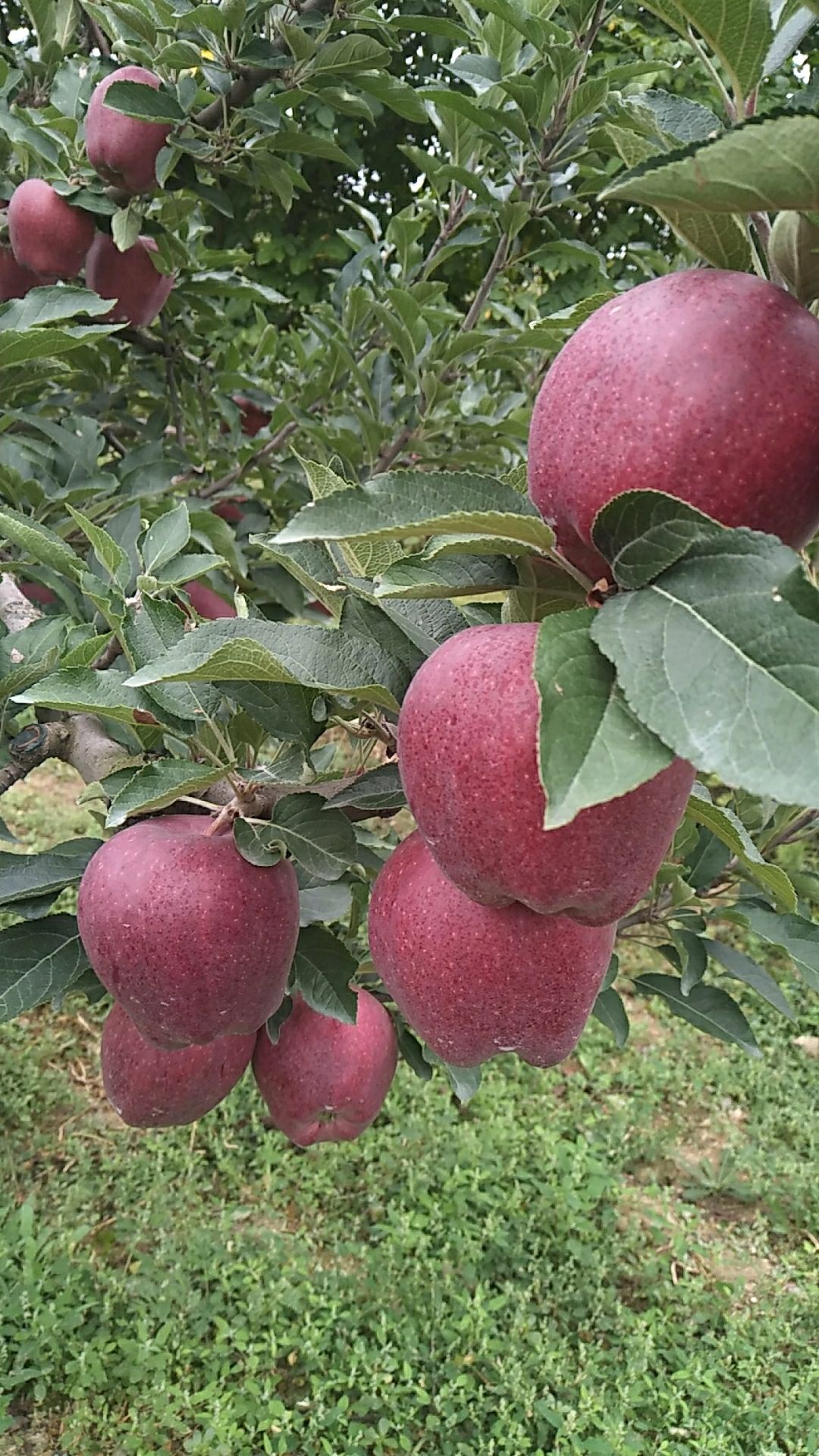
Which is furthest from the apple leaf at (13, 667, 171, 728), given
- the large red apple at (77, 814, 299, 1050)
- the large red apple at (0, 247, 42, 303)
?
the large red apple at (0, 247, 42, 303)

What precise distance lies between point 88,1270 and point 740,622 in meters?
2.15

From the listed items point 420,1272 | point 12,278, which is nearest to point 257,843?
point 12,278

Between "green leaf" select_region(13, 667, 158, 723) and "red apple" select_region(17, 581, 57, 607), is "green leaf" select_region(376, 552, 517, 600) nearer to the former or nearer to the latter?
"green leaf" select_region(13, 667, 158, 723)

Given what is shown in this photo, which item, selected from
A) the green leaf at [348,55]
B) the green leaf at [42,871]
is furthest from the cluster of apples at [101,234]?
the green leaf at [42,871]

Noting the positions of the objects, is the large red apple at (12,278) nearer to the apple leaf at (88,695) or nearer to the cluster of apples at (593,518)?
the apple leaf at (88,695)

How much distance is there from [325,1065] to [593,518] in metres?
0.86

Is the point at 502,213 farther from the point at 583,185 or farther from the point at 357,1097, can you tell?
the point at 357,1097

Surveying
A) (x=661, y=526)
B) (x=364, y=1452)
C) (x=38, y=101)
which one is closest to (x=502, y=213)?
(x=38, y=101)

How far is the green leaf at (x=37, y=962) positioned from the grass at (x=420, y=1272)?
1.25m

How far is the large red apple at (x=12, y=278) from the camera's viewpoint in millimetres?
1591

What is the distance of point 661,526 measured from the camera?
0.41 metres

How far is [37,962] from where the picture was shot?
930mm

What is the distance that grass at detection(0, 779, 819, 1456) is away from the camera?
185 cm

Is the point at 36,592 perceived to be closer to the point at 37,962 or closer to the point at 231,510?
the point at 231,510
